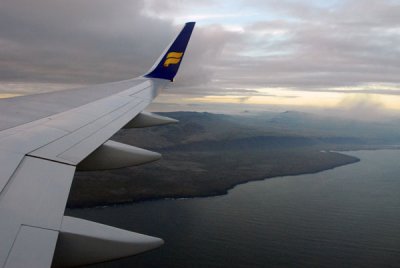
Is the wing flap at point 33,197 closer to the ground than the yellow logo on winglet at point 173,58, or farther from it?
closer to the ground

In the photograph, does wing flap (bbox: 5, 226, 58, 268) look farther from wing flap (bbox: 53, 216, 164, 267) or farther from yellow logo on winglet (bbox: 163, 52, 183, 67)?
yellow logo on winglet (bbox: 163, 52, 183, 67)

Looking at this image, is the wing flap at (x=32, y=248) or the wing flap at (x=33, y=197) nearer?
the wing flap at (x=32, y=248)

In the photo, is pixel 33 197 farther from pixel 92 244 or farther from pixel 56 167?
pixel 56 167

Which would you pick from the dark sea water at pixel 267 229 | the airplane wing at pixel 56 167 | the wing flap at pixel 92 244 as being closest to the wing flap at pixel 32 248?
the airplane wing at pixel 56 167

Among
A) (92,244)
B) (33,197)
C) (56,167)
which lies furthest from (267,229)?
(33,197)

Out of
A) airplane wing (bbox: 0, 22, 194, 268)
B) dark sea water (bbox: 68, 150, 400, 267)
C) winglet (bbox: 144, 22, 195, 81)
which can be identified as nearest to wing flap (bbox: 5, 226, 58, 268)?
airplane wing (bbox: 0, 22, 194, 268)

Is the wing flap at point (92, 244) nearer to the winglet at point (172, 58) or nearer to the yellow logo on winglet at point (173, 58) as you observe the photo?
the winglet at point (172, 58)

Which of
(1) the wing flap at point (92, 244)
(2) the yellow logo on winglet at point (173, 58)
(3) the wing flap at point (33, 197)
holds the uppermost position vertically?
(2) the yellow logo on winglet at point (173, 58)
